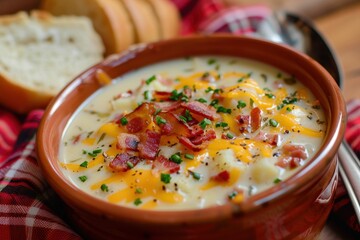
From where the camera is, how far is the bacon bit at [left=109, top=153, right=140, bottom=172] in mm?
1750

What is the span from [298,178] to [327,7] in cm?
225

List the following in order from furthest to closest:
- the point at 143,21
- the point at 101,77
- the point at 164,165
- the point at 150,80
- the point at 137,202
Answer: the point at 143,21, the point at 101,77, the point at 150,80, the point at 164,165, the point at 137,202

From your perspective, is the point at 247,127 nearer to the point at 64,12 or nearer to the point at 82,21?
the point at 82,21

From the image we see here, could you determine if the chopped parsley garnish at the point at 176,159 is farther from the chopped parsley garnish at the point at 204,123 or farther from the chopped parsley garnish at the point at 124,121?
the chopped parsley garnish at the point at 124,121

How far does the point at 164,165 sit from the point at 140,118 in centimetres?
27

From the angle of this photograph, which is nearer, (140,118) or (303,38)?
(140,118)

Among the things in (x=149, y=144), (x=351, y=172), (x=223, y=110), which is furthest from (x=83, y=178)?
(x=351, y=172)

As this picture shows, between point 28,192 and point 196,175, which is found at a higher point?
point 196,175

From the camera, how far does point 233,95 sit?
1966mm

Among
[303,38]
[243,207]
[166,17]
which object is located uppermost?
[243,207]

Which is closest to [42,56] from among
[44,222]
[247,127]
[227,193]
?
[44,222]

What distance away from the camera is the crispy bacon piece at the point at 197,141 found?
175 cm

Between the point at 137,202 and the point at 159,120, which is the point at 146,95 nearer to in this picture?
the point at 159,120

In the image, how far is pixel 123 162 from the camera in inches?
69.7
